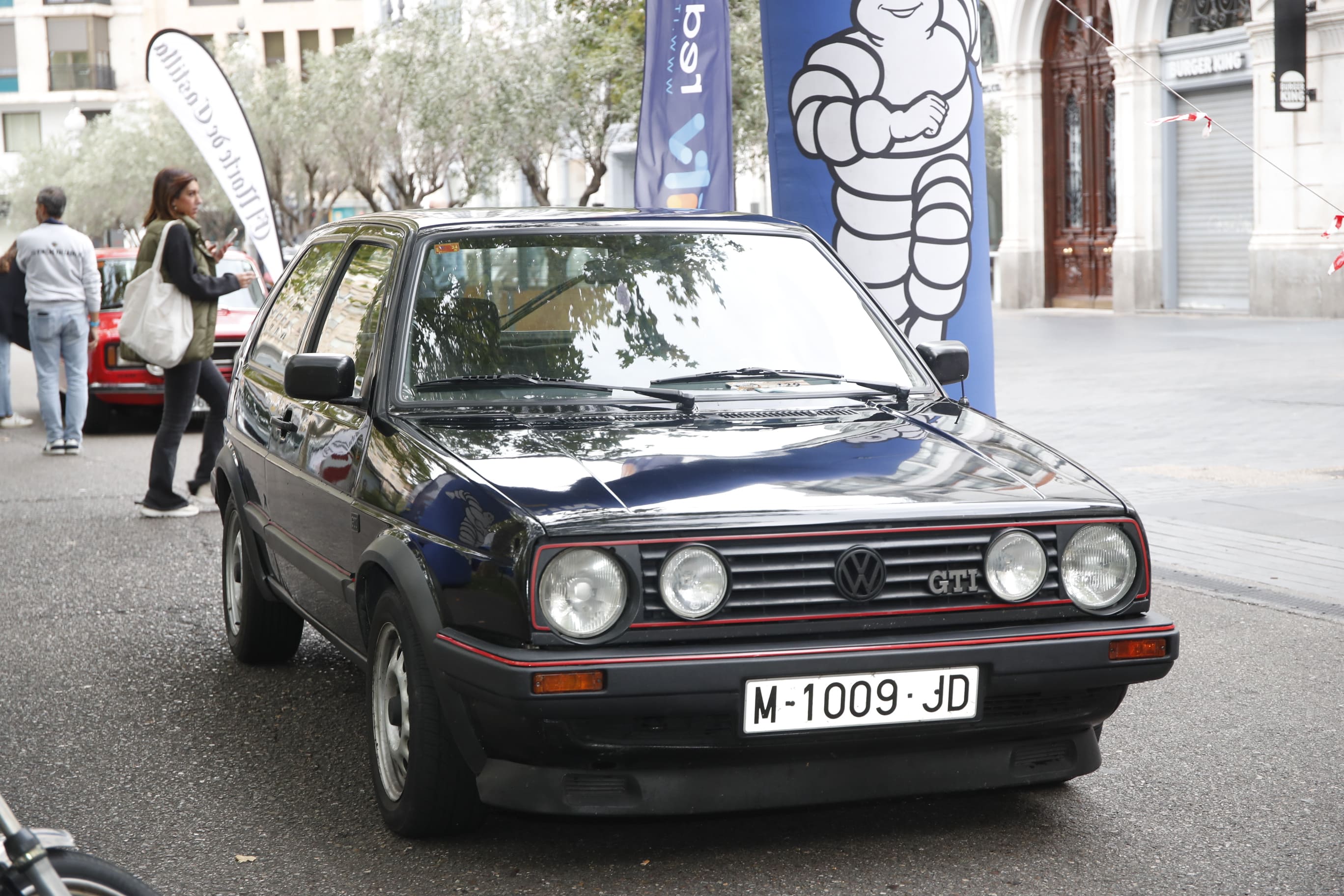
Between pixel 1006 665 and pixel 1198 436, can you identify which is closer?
pixel 1006 665

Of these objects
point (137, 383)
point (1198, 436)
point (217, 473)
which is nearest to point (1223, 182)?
point (1198, 436)

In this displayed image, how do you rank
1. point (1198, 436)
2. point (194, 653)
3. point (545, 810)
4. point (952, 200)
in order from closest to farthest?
point (545, 810)
point (194, 653)
point (952, 200)
point (1198, 436)

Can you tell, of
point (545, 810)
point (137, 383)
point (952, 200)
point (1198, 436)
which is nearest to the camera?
point (545, 810)

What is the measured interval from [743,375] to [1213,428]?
8.79 meters

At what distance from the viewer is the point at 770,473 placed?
3.89 meters

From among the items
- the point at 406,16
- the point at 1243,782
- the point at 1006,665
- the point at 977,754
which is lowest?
the point at 1243,782

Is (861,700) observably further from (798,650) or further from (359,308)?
(359,308)

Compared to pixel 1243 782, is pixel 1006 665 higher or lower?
higher

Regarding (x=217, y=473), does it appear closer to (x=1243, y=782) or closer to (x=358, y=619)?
(x=358, y=619)

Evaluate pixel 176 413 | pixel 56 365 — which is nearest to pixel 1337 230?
pixel 176 413

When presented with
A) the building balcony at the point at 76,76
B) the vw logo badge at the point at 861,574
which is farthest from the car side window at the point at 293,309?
the building balcony at the point at 76,76

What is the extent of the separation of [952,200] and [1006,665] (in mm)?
5279

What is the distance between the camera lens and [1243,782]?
456cm

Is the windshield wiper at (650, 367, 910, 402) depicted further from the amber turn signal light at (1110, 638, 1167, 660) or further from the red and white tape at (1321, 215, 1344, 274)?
the red and white tape at (1321, 215, 1344, 274)
